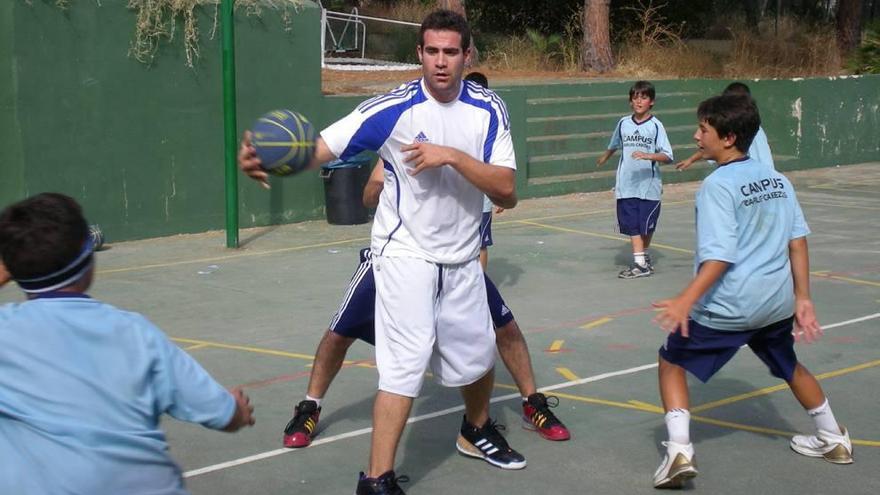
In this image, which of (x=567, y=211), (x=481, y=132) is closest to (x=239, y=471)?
(x=481, y=132)

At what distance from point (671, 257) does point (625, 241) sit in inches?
37.5

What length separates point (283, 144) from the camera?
4930 millimetres

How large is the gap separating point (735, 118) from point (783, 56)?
25634 millimetres

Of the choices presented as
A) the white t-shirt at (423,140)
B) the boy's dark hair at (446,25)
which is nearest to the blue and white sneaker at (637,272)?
the white t-shirt at (423,140)

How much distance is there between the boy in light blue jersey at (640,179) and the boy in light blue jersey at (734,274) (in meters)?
5.15

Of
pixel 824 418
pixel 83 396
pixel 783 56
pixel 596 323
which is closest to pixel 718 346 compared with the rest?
pixel 824 418

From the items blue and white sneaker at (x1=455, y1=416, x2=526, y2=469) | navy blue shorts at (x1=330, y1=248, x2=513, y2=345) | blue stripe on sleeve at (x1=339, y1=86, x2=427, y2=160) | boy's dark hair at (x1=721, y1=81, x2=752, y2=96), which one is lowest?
blue and white sneaker at (x1=455, y1=416, x2=526, y2=469)

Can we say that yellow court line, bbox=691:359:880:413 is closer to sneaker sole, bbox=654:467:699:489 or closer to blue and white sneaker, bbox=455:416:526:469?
sneaker sole, bbox=654:467:699:489

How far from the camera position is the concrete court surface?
5699 mm

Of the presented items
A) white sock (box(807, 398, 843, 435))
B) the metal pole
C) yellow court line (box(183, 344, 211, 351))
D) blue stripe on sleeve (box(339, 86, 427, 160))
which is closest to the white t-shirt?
blue stripe on sleeve (box(339, 86, 427, 160))

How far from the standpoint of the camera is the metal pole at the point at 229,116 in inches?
483

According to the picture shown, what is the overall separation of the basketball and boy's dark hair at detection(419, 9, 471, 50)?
69 centimetres

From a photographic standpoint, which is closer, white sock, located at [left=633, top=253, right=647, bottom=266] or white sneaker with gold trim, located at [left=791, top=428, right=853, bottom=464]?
white sneaker with gold trim, located at [left=791, top=428, right=853, bottom=464]

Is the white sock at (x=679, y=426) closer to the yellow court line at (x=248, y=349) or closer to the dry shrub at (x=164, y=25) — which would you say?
the yellow court line at (x=248, y=349)
